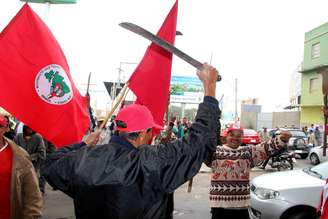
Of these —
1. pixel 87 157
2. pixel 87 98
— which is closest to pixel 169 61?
pixel 87 98

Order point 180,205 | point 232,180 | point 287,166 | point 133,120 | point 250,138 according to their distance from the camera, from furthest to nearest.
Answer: point 250,138 → point 287,166 → point 180,205 → point 232,180 → point 133,120

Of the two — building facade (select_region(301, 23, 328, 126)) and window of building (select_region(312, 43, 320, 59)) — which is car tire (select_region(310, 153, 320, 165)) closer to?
building facade (select_region(301, 23, 328, 126))

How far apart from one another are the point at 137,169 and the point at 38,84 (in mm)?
2293

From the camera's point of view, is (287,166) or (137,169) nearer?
(137,169)

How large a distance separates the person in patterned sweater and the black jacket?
2.43 m

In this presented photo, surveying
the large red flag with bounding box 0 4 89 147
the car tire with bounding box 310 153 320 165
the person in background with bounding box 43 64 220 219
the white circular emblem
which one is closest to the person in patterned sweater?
the large red flag with bounding box 0 4 89 147

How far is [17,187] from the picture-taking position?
3.55 meters

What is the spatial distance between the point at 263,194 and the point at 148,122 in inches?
194

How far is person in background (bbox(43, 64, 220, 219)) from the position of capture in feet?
7.72

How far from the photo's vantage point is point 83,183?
7.90 ft

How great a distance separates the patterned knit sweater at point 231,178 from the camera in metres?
4.81

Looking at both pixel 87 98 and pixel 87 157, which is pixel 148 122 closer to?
pixel 87 157

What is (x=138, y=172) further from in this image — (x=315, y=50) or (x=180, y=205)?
(x=315, y=50)

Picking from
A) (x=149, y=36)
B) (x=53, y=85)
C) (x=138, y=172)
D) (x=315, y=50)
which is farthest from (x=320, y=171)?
(x=315, y=50)
